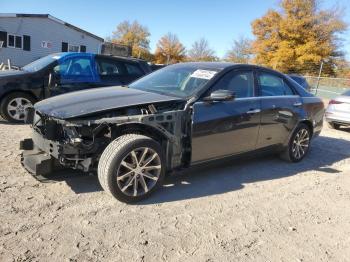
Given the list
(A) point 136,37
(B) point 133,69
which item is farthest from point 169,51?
(B) point 133,69

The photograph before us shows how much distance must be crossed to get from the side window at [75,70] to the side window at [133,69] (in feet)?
3.09

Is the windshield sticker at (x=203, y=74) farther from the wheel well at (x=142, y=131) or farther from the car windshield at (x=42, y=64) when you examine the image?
the car windshield at (x=42, y=64)

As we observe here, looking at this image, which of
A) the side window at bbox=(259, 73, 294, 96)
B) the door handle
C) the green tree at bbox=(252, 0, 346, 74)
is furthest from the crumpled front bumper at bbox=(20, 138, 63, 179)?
the green tree at bbox=(252, 0, 346, 74)

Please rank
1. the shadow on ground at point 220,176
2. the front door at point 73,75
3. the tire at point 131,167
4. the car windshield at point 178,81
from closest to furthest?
the tire at point 131,167, the shadow on ground at point 220,176, the car windshield at point 178,81, the front door at point 73,75

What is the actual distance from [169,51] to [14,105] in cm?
6109

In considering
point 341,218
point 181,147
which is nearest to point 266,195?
point 341,218

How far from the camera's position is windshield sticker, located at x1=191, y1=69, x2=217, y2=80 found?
471cm

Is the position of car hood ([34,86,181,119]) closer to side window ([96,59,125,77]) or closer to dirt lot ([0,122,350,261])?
dirt lot ([0,122,350,261])

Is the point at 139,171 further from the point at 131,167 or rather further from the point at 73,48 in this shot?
the point at 73,48

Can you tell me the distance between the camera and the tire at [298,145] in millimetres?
6051

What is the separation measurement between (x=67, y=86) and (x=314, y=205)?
18.8 ft

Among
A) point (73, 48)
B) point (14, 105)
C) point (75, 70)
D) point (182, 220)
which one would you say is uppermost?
point (73, 48)

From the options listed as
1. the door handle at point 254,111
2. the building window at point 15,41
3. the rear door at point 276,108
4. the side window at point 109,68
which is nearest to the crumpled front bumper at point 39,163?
the door handle at point 254,111

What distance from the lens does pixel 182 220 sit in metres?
3.69
